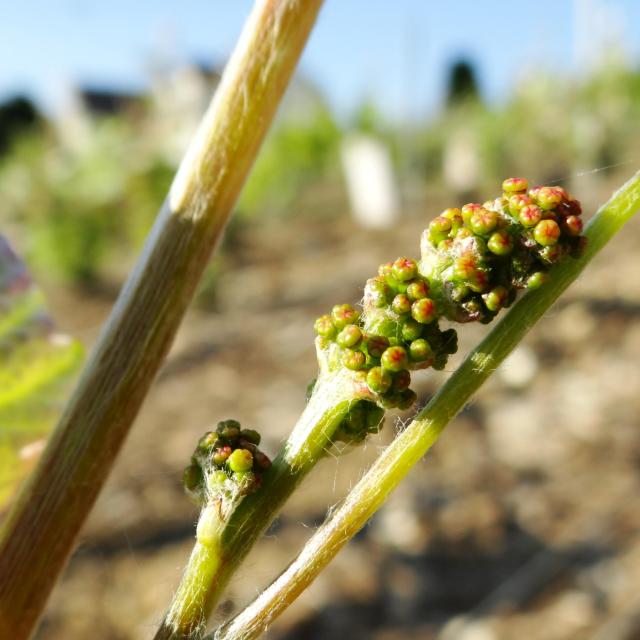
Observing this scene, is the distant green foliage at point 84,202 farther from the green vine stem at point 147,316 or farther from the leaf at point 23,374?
the green vine stem at point 147,316

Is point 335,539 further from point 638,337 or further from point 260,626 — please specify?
point 638,337

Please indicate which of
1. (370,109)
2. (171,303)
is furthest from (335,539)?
(370,109)

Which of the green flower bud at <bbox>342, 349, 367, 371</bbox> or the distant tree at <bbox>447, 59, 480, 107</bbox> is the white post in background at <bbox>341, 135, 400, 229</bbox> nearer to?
the green flower bud at <bbox>342, 349, 367, 371</bbox>

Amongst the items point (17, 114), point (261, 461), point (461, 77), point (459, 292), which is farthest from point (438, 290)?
point (17, 114)

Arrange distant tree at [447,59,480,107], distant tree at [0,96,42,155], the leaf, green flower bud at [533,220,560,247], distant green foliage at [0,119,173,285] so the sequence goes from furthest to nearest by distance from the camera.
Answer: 1. distant tree at [0,96,42,155]
2. distant tree at [447,59,480,107]
3. distant green foliage at [0,119,173,285]
4. the leaf
5. green flower bud at [533,220,560,247]

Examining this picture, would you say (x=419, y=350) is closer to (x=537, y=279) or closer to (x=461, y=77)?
(x=537, y=279)

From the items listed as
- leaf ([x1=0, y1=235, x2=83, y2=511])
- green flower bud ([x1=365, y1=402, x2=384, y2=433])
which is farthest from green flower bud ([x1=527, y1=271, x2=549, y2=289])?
leaf ([x1=0, y1=235, x2=83, y2=511])
